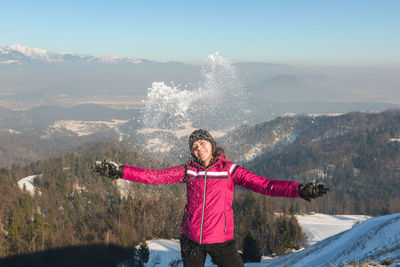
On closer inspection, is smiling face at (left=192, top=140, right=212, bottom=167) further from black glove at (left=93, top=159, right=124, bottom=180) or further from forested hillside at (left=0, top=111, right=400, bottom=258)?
forested hillside at (left=0, top=111, right=400, bottom=258)

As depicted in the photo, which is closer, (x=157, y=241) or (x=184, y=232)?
(x=184, y=232)

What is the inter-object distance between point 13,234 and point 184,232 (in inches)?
2203

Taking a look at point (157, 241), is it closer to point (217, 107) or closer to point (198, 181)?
point (198, 181)

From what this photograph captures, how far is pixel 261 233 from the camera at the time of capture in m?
64.0

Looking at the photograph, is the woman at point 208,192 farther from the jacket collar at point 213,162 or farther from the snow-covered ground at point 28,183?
the snow-covered ground at point 28,183

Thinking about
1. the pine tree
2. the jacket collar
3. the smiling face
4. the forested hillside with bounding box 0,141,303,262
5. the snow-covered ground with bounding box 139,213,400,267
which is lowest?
the forested hillside with bounding box 0,141,303,262

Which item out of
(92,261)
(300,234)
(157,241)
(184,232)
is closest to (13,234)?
(92,261)

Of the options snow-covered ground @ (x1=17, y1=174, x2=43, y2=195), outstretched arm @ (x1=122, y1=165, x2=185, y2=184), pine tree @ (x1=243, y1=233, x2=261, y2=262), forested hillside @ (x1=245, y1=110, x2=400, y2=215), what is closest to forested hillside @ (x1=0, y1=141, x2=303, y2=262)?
pine tree @ (x1=243, y1=233, x2=261, y2=262)

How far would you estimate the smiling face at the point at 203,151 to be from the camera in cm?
517

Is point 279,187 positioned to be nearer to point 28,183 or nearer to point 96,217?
point 96,217

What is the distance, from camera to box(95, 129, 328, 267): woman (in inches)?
195

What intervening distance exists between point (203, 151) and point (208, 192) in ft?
2.32

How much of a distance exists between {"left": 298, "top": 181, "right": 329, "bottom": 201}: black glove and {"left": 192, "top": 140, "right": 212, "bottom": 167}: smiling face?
1.59 metres

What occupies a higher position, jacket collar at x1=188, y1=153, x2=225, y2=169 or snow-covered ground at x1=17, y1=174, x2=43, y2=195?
jacket collar at x1=188, y1=153, x2=225, y2=169
